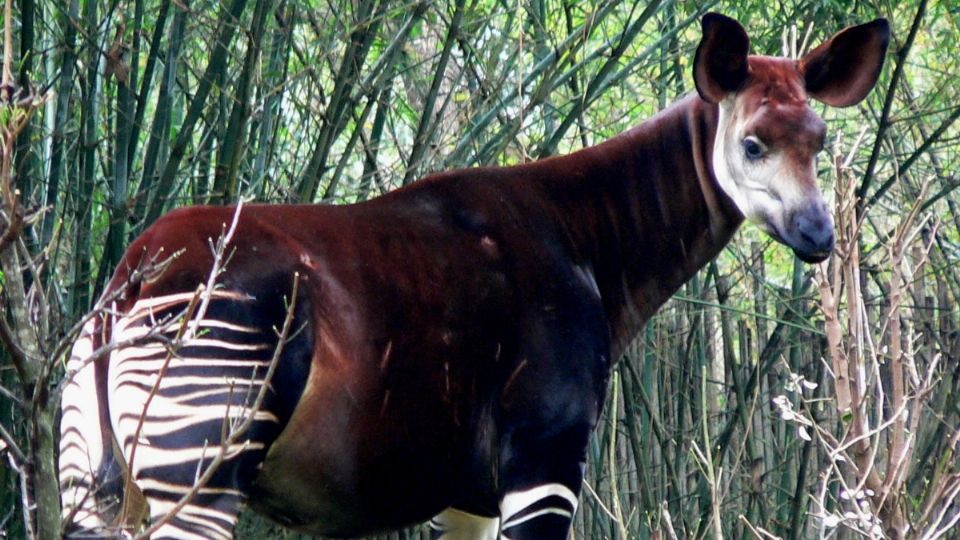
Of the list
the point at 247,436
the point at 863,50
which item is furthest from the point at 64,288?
the point at 863,50

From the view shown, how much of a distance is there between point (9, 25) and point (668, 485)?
4.34 metres

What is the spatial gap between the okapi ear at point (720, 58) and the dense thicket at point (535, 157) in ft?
1.13

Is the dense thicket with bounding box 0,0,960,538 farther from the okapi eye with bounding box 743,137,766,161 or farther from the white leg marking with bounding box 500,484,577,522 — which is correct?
the okapi eye with bounding box 743,137,766,161

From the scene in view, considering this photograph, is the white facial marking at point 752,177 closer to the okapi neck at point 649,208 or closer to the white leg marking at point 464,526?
the okapi neck at point 649,208

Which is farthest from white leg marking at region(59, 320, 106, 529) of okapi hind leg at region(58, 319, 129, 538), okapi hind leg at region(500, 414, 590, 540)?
okapi hind leg at region(500, 414, 590, 540)

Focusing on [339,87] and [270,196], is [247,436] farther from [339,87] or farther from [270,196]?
[270,196]

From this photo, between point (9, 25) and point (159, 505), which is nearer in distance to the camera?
point (9, 25)

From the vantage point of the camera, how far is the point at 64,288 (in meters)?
4.12

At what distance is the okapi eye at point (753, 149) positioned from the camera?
3.33 metres

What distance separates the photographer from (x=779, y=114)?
3.34 meters

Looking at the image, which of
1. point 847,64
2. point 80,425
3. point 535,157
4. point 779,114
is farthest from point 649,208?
point 80,425

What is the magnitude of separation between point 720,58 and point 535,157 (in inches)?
48.6

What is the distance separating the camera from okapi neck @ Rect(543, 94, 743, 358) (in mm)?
3473

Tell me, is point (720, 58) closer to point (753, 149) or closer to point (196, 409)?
point (753, 149)
